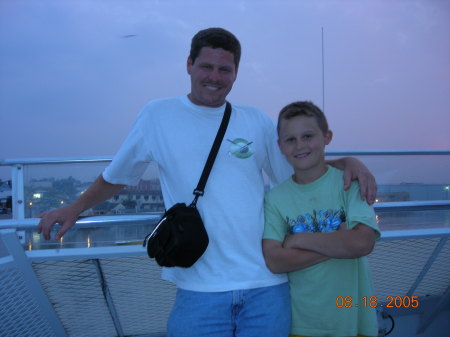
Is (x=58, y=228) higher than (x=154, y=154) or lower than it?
lower

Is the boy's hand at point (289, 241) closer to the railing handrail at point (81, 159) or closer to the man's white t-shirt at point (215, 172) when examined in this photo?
the man's white t-shirt at point (215, 172)

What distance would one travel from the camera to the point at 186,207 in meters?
1.55

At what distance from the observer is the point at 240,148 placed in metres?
1.73

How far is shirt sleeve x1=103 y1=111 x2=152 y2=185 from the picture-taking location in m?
1.76

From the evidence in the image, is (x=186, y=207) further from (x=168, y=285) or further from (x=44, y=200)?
(x=44, y=200)

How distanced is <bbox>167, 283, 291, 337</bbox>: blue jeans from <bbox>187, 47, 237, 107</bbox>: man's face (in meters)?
0.91

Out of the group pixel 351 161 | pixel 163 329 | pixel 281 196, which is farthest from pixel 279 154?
pixel 163 329

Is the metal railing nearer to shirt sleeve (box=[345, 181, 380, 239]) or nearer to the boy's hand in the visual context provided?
shirt sleeve (box=[345, 181, 380, 239])

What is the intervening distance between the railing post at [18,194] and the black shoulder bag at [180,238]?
5.55ft

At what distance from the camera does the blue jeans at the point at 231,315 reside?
155 centimetres

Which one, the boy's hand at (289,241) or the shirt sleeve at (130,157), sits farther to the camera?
the shirt sleeve at (130,157)

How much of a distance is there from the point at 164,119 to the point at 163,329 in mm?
1748

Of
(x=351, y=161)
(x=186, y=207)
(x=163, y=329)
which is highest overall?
(x=351, y=161)

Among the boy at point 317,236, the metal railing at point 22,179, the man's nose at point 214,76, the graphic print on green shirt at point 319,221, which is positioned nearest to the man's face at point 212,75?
the man's nose at point 214,76
